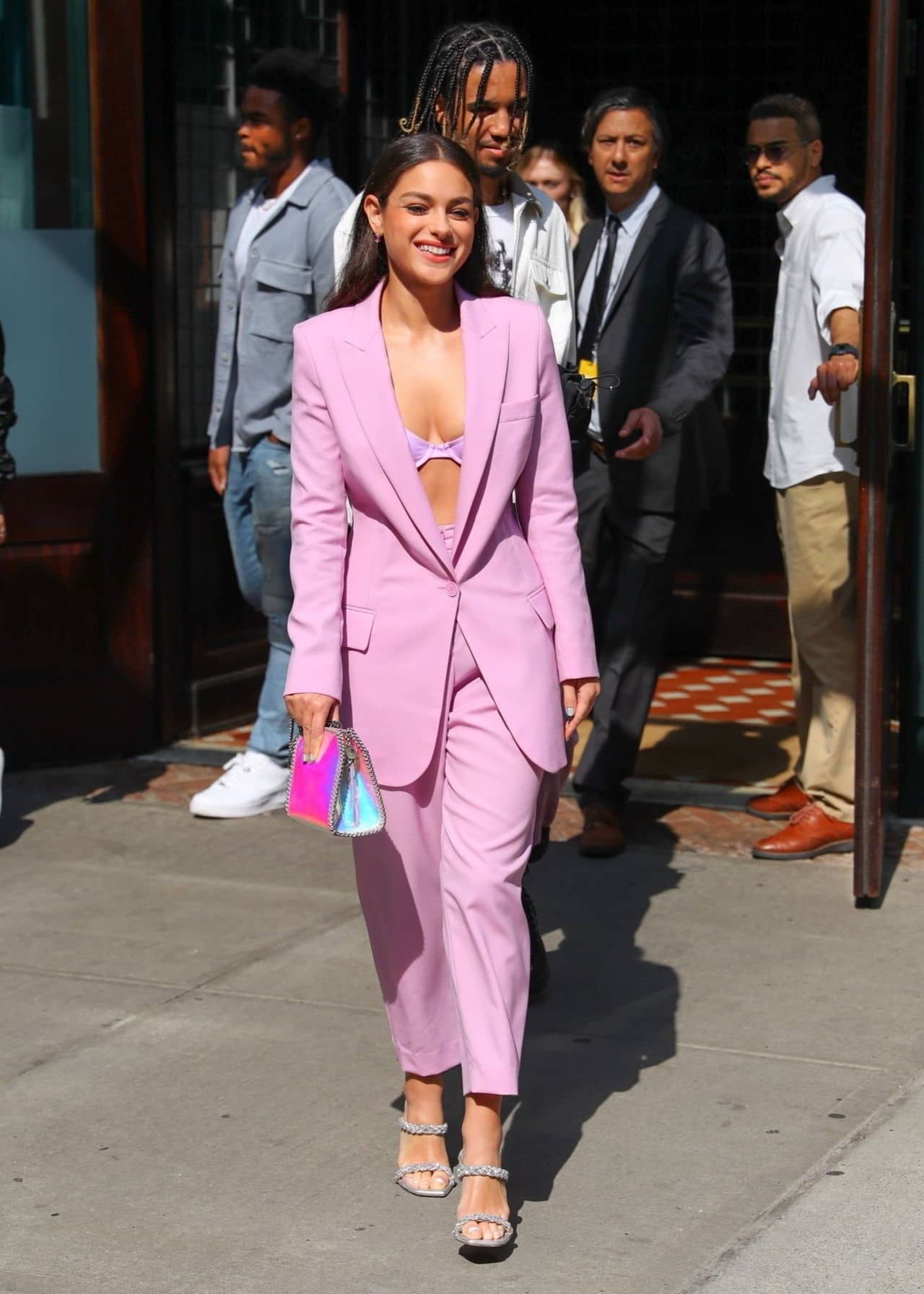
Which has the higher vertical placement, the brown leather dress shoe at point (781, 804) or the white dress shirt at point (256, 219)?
the white dress shirt at point (256, 219)

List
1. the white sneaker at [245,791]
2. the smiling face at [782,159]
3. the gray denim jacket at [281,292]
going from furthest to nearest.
Result: the white sneaker at [245,791] < the gray denim jacket at [281,292] < the smiling face at [782,159]

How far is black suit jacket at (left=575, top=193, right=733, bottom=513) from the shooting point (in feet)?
18.9

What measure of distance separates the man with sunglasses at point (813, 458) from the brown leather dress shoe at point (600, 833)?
390 mm

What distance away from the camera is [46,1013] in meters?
4.72

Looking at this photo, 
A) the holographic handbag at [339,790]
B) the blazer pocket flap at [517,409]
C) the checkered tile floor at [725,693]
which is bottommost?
the checkered tile floor at [725,693]

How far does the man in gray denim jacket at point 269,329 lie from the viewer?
6.24 m

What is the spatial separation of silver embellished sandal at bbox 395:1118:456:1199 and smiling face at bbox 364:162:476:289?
1.50 metres

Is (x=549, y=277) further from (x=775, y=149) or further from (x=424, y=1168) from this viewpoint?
(x=424, y=1168)

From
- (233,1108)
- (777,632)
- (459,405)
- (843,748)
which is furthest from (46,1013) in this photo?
(777,632)

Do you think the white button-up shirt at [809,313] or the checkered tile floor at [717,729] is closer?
the white button-up shirt at [809,313]

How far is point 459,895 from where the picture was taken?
3.62 metres

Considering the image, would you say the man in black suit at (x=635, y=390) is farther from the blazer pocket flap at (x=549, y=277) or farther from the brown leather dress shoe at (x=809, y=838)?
the blazer pocket flap at (x=549, y=277)

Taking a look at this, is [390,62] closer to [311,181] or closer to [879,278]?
[311,181]

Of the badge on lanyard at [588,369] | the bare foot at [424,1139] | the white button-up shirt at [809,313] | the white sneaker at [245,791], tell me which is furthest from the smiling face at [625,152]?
the bare foot at [424,1139]
